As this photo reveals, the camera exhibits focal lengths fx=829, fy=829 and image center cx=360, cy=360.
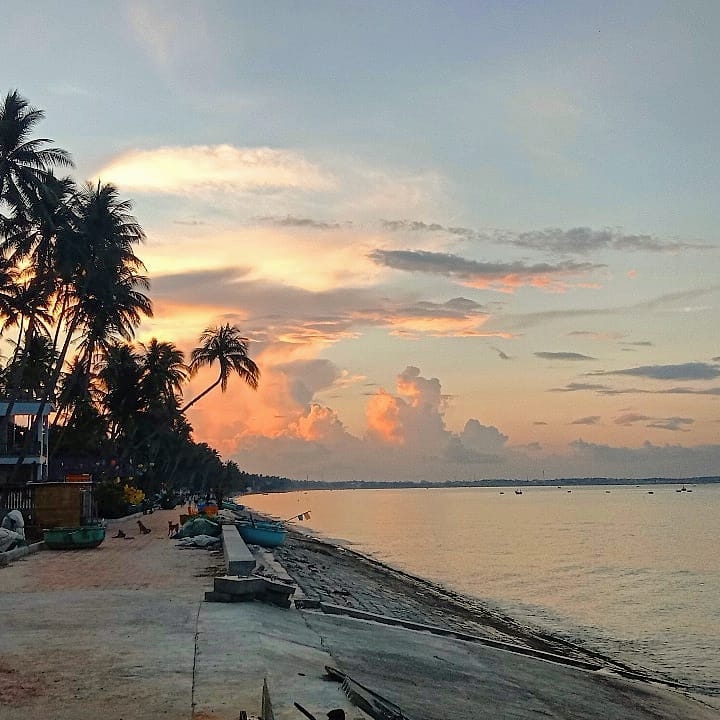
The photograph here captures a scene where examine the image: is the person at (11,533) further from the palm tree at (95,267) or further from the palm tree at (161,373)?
the palm tree at (161,373)

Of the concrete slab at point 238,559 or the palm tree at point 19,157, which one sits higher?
the palm tree at point 19,157

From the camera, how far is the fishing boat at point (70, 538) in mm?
21594

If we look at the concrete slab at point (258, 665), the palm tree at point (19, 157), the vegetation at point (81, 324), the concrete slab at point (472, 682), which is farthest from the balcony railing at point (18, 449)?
the concrete slab at point (258, 665)

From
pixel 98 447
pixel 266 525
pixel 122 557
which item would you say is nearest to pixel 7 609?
pixel 122 557

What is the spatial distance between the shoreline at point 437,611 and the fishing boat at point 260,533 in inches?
28.8

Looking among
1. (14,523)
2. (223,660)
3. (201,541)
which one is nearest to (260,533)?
(201,541)

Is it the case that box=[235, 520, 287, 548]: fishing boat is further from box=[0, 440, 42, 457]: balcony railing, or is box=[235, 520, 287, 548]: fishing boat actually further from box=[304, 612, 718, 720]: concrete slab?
box=[0, 440, 42, 457]: balcony railing

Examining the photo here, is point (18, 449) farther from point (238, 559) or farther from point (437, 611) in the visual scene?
point (238, 559)

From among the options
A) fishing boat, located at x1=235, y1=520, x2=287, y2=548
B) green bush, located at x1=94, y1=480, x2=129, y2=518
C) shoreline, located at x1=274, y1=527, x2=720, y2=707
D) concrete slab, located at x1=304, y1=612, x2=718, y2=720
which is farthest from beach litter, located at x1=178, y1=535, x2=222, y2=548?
green bush, located at x1=94, y1=480, x2=129, y2=518

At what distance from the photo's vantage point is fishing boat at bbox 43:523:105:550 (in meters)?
21.6

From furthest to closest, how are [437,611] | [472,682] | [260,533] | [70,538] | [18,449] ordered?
[18,449] → [260,533] → [437,611] → [70,538] → [472,682]

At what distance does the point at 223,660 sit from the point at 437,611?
16557mm

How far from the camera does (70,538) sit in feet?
71.1

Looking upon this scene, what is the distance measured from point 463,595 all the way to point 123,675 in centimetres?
2445
